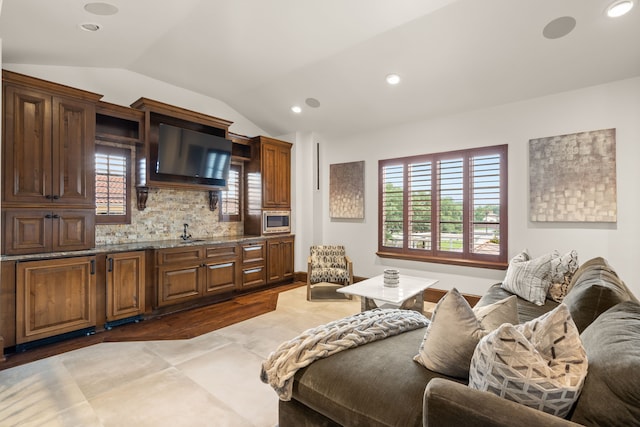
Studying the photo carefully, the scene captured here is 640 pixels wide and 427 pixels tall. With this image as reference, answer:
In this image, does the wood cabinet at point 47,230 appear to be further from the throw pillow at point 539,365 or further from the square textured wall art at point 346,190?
the throw pillow at point 539,365

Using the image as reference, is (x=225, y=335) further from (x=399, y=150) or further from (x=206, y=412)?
(x=399, y=150)

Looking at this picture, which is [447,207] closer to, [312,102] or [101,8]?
[312,102]

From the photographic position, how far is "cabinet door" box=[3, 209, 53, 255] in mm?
2994

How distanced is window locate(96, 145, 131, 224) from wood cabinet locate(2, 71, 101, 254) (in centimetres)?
61

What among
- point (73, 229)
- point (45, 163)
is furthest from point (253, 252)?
point (45, 163)

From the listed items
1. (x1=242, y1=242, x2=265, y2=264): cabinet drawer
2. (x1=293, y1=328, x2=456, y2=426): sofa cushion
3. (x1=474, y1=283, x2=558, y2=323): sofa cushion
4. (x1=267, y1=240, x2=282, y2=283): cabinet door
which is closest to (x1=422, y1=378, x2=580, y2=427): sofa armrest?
(x1=293, y1=328, x2=456, y2=426): sofa cushion

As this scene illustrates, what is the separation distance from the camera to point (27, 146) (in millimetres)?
3080

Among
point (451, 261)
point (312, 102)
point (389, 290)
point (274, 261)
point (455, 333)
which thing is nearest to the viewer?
point (455, 333)

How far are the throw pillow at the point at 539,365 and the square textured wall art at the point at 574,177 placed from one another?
10.5ft

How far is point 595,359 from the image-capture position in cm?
109

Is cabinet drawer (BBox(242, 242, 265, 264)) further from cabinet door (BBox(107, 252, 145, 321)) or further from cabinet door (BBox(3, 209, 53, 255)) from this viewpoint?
cabinet door (BBox(3, 209, 53, 255))

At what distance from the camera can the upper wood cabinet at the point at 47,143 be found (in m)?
3.00

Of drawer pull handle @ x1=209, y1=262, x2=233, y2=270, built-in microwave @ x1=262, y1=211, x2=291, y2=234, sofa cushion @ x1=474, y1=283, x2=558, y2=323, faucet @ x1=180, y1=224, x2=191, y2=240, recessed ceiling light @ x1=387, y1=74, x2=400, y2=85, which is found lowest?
sofa cushion @ x1=474, y1=283, x2=558, y2=323

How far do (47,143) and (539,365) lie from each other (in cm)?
416
